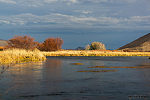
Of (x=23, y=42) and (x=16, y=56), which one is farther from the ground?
(x=23, y=42)

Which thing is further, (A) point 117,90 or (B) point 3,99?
(A) point 117,90

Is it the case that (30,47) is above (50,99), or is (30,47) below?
above

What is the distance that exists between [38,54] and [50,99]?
2836cm

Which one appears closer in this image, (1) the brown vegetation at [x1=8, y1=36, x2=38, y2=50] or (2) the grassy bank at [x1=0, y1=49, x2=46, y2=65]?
(2) the grassy bank at [x1=0, y1=49, x2=46, y2=65]

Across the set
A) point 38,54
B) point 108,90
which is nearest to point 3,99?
point 108,90

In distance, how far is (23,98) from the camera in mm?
9148

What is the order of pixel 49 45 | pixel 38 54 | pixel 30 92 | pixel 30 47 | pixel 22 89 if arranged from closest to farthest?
pixel 30 92 < pixel 22 89 < pixel 38 54 < pixel 30 47 < pixel 49 45

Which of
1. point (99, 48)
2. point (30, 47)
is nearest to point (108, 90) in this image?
point (30, 47)

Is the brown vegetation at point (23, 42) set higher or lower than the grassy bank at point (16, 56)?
higher

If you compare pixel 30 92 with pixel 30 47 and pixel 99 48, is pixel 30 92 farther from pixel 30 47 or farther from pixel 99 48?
pixel 99 48

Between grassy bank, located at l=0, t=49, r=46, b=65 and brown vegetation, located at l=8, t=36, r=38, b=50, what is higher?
brown vegetation, located at l=8, t=36, r=38, b=50

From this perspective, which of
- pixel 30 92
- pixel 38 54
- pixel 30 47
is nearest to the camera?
pixel 30 92

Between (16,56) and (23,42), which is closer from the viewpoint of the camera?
(16,56)

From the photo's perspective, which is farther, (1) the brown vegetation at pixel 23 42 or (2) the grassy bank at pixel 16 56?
(1) the brown vegetation at pixel 23 42
